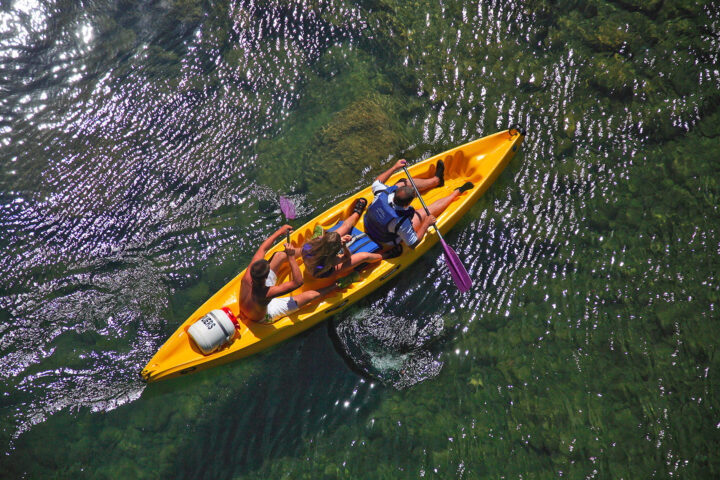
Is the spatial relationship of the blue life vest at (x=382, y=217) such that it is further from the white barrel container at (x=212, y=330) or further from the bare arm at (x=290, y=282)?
the white barrel container at (x=212, y=330)

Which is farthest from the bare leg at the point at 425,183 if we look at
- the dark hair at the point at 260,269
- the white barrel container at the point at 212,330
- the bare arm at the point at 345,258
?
the white barrel container at the point at 212,330

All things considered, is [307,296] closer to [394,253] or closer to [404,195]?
→ [394,253]

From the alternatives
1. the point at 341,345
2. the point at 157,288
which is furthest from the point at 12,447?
the point at 341,345

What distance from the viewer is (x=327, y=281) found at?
516cm

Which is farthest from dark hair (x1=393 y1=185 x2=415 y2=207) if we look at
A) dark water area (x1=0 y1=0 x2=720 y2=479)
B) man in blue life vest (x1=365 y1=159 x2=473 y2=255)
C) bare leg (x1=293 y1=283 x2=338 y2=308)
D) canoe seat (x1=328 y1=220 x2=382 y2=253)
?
bare leg (x1=293 y1=283 x2=338 y2=308)

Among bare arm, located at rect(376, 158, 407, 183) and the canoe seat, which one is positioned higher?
bare arm, located at rect(376, 158, 407, 183)

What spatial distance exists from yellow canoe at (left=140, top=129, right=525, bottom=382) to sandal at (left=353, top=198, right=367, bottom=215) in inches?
3.5

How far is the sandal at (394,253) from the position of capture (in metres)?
5.46

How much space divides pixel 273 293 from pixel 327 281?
0.64 m

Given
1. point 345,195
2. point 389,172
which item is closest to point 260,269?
point 345,195

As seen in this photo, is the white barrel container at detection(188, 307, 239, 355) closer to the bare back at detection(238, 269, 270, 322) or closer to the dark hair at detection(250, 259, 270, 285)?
the bare back at detection(238, 269, 270, 322)

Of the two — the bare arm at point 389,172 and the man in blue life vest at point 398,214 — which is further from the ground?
the bare arm at point 389,172

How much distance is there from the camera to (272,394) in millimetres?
5141

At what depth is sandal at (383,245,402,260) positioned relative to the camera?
546cm
